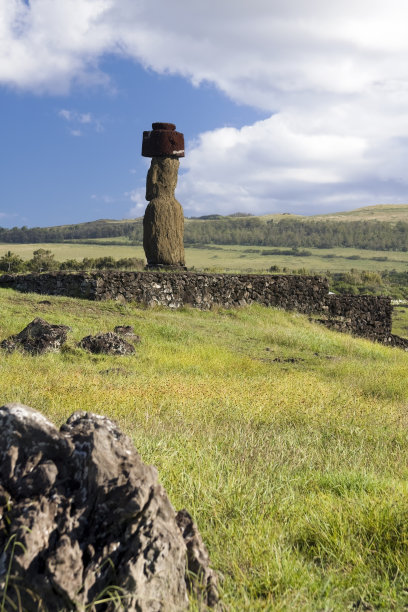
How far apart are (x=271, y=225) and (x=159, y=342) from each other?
147m

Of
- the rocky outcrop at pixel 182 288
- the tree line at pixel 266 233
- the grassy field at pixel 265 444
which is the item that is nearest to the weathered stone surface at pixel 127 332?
the grassy field at pixel 265 444

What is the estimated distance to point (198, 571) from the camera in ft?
8.53

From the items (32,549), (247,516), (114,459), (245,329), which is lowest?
(245,329)

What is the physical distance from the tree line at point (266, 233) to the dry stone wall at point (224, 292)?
107009 millimetres

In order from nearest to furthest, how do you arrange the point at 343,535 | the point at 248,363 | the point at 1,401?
the point at 343,535 < the point at 1,401 < the point at 248,363

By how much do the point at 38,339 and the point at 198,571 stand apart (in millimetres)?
8970

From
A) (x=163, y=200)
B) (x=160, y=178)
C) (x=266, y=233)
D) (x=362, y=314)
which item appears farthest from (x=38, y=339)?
(x=266, y=233)

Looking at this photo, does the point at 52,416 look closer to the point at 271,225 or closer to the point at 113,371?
the point at 113,371

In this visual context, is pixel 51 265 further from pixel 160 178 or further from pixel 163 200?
pixel 163 200

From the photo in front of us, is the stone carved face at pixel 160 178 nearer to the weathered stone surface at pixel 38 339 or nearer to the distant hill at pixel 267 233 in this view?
the weathered stone surface at pixel 38 339

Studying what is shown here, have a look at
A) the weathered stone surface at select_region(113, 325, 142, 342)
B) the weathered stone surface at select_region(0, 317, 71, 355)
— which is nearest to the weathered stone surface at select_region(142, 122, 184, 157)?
the weathered stone surface at select_region(113, 325, 142, 342)

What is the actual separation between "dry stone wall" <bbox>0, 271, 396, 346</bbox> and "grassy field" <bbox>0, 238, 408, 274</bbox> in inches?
2738

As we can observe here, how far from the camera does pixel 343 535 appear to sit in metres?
3.48

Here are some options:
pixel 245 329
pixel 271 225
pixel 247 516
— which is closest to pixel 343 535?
pixel 247 516
